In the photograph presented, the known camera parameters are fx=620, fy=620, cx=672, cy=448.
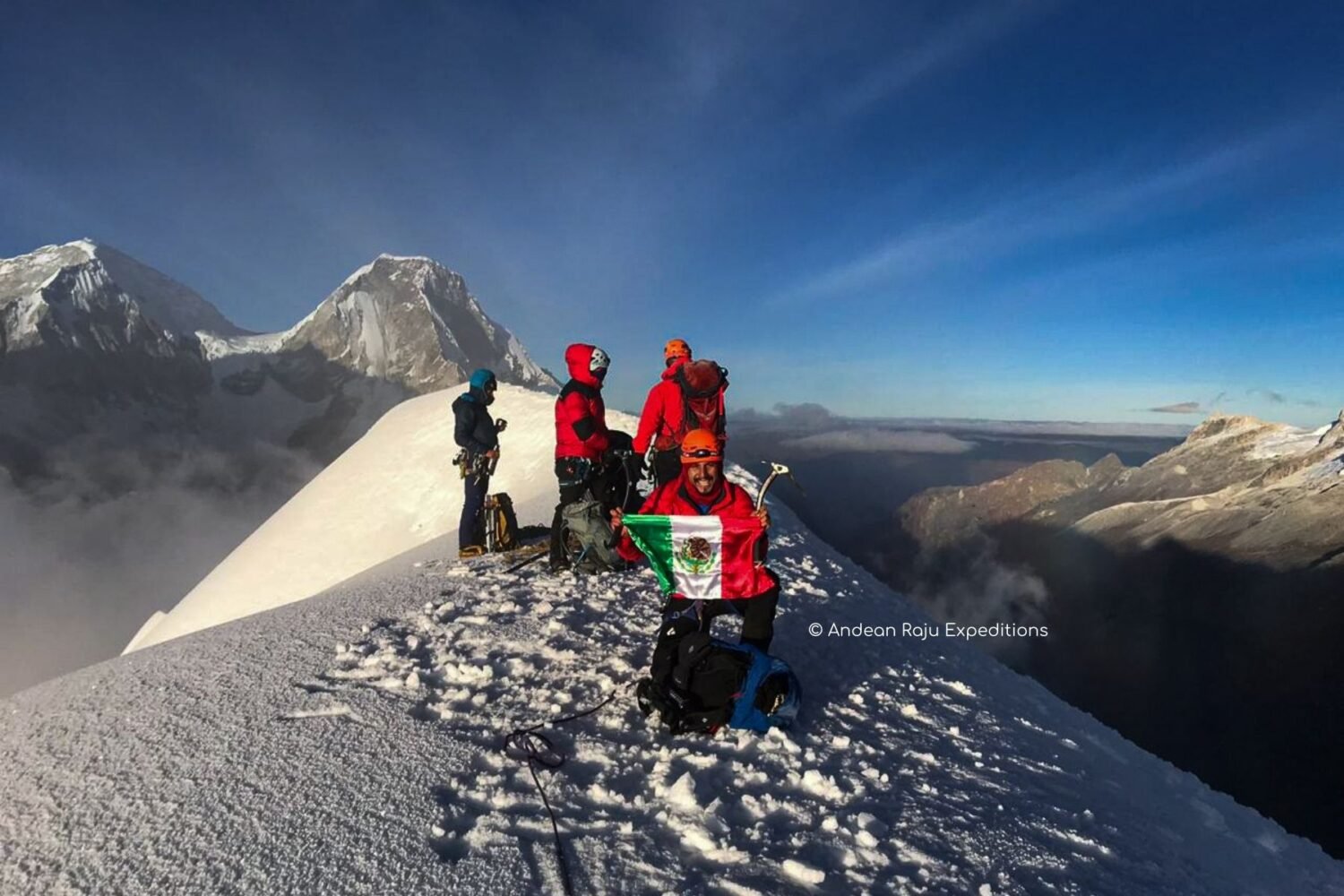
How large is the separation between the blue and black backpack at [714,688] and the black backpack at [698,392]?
430 centimetres

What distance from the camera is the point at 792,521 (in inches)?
611

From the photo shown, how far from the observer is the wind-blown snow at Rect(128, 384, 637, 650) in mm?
19422

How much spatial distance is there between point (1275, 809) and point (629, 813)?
192798mm

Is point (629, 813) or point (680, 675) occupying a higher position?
point (680, 675)

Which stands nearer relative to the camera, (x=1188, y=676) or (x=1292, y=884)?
(x=1292, y=884)

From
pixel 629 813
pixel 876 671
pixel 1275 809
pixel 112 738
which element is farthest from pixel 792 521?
pixel 1275 809

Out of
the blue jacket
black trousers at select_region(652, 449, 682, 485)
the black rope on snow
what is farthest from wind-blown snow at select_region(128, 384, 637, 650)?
the black rope on snow

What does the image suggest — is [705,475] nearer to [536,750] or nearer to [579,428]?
[536,750]

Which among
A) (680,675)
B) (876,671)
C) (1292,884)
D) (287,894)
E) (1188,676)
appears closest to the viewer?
(287,894)

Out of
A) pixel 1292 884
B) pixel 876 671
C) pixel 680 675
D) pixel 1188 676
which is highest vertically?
pixel 680 675

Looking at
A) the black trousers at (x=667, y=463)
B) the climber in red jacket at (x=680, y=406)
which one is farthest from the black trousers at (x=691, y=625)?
the black trousers at (x=667, y=463)

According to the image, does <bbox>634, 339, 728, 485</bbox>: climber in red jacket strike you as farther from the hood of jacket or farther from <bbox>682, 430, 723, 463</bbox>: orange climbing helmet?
<bbox>682, 430, 723, 463</bbox>: orange climbing helmet

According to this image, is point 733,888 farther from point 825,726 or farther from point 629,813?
point 825,726

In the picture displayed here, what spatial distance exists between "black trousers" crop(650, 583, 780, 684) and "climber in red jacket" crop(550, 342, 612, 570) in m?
4.08
